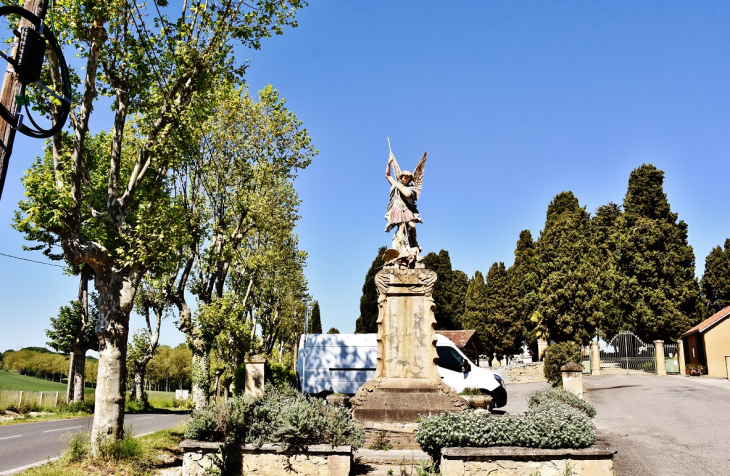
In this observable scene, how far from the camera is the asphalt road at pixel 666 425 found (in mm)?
9266

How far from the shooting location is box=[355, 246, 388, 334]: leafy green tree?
167 feet

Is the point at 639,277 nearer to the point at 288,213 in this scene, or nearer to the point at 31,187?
the point at 288,213

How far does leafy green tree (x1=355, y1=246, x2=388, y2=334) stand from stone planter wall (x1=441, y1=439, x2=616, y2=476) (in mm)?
42456

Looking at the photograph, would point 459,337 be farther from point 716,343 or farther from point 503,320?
point 716,343

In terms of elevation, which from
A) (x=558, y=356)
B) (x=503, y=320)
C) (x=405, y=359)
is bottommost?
(x=558, y=356)

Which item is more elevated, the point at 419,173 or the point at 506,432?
the point at 419,173

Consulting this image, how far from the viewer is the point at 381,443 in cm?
985

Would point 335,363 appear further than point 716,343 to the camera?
No

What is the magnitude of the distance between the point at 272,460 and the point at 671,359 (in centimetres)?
3224

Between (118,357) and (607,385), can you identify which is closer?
(118,357)

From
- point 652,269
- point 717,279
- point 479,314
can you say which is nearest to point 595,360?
point 652,269

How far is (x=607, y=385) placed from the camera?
25.1 metres

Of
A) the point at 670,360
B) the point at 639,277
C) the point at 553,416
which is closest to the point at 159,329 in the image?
the point at 553,416

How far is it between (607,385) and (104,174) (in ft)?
82.3
